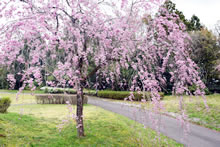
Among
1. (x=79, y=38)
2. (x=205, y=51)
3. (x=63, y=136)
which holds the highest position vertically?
(x=205, y=51)

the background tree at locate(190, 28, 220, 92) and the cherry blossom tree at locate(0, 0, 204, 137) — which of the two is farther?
the background tree at locate(190, 28, 220, 92)

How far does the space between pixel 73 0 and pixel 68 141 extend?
440 cm

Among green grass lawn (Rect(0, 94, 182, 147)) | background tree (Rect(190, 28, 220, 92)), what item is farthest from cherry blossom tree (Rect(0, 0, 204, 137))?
background tree (Rect(190, 28, 220, 92))

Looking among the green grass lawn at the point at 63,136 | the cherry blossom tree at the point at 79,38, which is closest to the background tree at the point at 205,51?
the green grass lawn at the point at 63,136

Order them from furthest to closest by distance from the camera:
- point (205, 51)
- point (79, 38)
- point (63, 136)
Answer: point (205, 51) → point (63, 136) → point (79, 38)

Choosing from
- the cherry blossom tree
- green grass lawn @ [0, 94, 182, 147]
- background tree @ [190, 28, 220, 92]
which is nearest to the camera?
the cherry blossom tree

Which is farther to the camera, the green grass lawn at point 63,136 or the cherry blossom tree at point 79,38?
the green grass lawn at point 63,136

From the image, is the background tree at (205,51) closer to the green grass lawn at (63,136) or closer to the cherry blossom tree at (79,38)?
the green grass lawn at (63,136)

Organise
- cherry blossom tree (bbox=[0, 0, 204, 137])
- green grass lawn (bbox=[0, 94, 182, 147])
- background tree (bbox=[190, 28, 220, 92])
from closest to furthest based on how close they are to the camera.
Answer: cherry blossom tree (bbox=[0, 0, 204, 137]) < green grass lawn (bbox=[0, 94, 182, 147]) < background tree (bbox=[190, 28, 220, 92])

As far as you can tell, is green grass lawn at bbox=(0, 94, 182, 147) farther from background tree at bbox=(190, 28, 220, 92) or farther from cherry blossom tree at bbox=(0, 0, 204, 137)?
background tree at bbox=(190, 28, 220, 92)

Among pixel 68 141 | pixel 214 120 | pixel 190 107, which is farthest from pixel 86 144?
pixel 190 107

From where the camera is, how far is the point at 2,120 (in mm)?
6379

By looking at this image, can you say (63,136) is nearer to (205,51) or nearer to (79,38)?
(79,38)

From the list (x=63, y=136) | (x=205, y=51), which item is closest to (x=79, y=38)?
(x=63, y=136)
